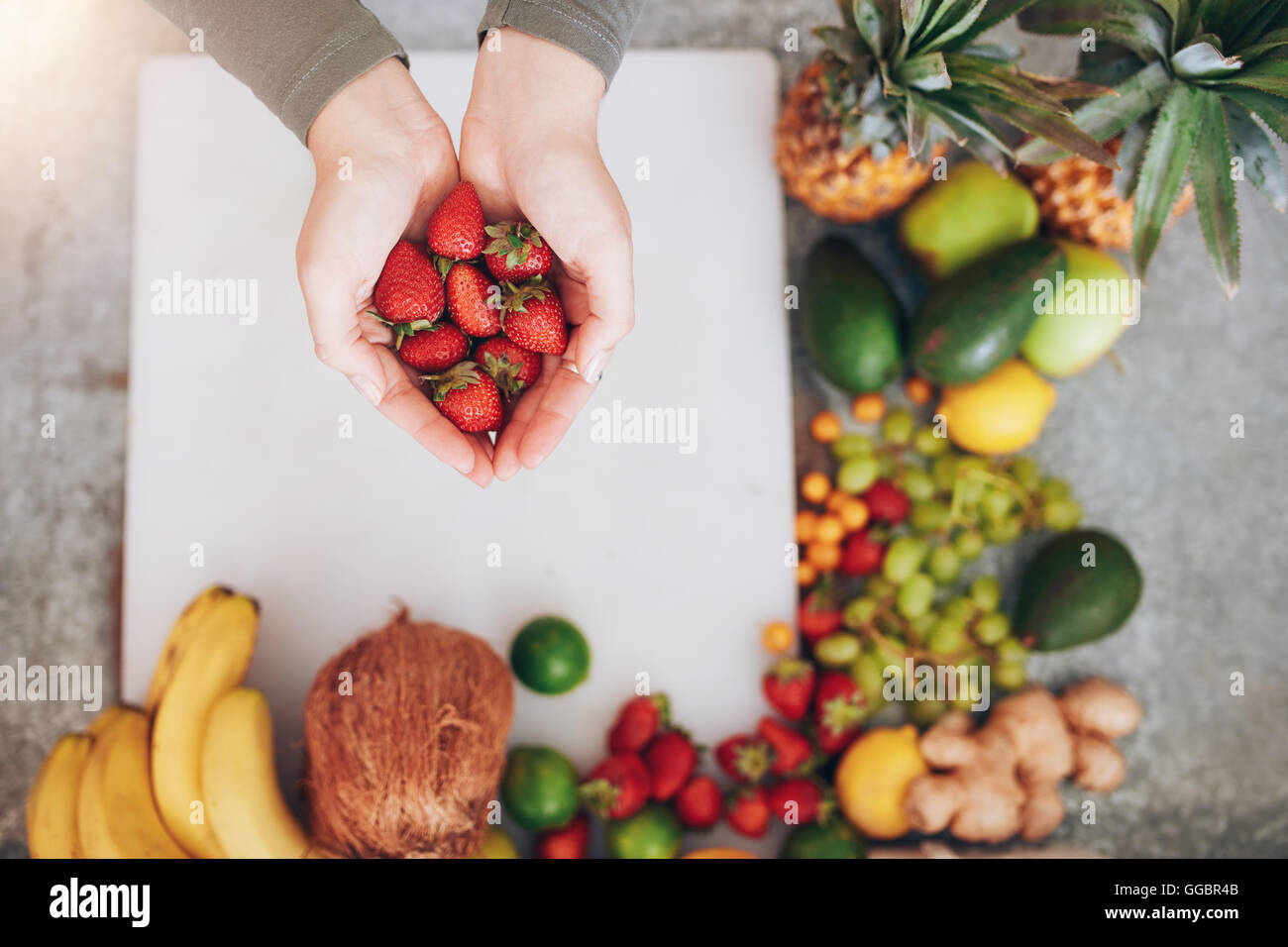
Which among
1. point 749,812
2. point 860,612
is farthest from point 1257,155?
point 749,812

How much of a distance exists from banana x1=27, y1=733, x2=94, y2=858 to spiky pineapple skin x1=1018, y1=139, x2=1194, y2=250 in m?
1.65

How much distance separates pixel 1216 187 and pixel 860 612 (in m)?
0.74

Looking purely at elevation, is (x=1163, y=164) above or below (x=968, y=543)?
above

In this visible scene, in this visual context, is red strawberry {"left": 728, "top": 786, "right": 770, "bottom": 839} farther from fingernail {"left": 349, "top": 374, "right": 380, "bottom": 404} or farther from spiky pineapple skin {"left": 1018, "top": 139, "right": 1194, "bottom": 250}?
spiky pineapple skin {"left": 1018, "top": 139, "right": 1194, "bottom": 250}

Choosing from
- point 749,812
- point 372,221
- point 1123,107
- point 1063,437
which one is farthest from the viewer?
point 1063,437

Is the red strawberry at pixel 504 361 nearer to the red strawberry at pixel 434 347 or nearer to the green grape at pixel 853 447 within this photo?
the red strawberry at pixel 434 347

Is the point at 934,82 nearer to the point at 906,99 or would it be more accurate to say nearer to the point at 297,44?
the point at 906,99

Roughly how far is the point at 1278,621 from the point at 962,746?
67 cm

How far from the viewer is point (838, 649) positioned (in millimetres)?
1233

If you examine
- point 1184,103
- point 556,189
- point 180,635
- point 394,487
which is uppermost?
point 1184,103

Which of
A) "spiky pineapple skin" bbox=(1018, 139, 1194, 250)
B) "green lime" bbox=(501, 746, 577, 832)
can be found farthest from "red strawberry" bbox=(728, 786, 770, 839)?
"spiky pineapple skin" bbox=(1018, 139, 1194, 250)

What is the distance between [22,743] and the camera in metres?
1.34
